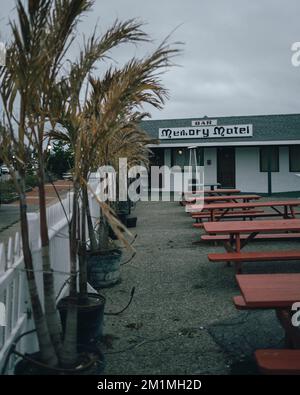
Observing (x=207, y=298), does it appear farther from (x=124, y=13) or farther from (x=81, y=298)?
(x=124, y=13)

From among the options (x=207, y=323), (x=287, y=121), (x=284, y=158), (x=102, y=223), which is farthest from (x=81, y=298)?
(x=287, y=121)

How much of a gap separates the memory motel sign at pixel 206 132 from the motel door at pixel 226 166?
1013 mm

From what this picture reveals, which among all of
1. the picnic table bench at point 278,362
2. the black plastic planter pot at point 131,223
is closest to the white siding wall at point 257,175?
the black plastic planter pot at point 131,223

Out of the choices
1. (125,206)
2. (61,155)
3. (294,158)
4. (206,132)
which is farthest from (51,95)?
(294,158)

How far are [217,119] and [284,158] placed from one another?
15.3ft

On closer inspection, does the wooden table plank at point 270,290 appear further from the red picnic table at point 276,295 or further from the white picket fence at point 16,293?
the white picket fence at point 16,293

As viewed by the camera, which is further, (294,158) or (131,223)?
(294,158)

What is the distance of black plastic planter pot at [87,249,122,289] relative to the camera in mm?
5965

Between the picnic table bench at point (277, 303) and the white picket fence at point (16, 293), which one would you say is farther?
the white picket fence at point (16, 293)

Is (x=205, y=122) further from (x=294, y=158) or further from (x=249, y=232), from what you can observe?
(x=249, y=232)

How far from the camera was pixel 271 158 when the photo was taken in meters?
22.8

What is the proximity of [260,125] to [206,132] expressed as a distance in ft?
11.6

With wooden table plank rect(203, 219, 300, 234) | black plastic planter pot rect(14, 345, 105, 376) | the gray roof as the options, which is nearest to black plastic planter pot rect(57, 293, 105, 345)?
black plastic planter pot rect(14, 345, 105, 376)

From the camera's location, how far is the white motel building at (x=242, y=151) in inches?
881
